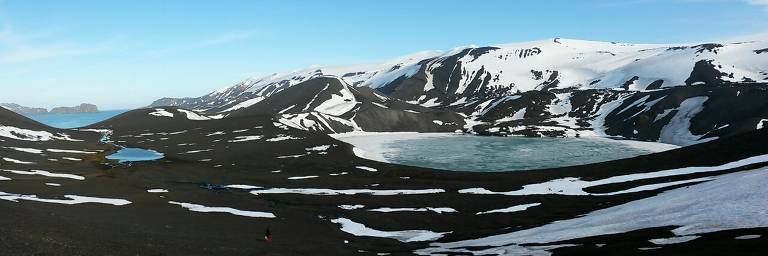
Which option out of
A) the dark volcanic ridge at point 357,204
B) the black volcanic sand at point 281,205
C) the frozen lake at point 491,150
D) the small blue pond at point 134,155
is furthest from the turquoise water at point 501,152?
the small blue pond at point 134,155

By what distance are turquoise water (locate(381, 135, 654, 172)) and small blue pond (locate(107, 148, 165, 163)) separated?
5315 centimetres

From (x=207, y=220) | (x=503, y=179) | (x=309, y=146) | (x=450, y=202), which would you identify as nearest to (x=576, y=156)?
(x=503, y=179)

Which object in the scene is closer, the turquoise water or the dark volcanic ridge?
the dark volcanic ridge

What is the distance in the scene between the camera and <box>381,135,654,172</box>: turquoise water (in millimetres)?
115750

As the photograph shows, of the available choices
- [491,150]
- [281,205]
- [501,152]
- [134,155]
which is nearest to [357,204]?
[281,205]

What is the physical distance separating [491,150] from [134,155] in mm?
88688

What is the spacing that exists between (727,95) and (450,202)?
152 meters

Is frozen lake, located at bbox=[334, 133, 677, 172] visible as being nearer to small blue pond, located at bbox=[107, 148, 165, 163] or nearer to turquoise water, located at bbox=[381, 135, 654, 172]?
turquoise water, located at bbox=[381, 135, 654, 172]

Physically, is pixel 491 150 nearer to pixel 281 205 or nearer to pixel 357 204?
pixel 357 204

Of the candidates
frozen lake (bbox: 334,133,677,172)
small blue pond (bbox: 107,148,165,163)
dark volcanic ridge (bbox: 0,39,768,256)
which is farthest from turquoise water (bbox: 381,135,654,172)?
small blue pond (bbox: 107,148,165,163)

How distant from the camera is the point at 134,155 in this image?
4916 inches

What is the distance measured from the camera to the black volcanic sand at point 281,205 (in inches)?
1427

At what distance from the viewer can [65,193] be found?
6338cm

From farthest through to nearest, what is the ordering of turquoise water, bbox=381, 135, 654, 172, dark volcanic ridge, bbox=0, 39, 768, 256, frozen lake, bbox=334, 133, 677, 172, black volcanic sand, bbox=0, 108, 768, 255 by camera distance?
frozen lake, bbox=334, 133, 677, 172, turquoise water, bbox=381, 135, 654, 172, black volcanic sand, bbox=0, 108, 768, 255, dark volcanic ridge, bbox=0, 39, 768, 256
